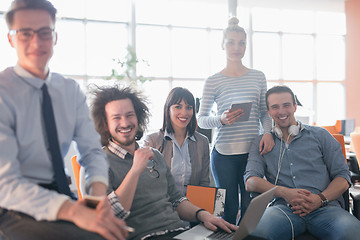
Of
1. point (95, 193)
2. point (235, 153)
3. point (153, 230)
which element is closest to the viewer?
point (95, 193)

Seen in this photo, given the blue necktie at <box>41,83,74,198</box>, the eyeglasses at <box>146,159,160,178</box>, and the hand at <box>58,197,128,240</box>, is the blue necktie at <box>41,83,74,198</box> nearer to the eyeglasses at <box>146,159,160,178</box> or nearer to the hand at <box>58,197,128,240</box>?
the hand at <box>58,197,128,240</box>

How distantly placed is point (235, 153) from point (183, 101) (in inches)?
21.0

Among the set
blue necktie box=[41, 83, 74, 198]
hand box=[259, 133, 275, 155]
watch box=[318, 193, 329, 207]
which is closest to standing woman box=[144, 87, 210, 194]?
hand box=[259, 133, 275, 155]

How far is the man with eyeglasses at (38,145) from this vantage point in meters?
1.04

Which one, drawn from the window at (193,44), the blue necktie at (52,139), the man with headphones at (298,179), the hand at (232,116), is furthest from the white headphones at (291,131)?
the window at (193,44)

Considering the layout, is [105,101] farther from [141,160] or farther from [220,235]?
[220,235]

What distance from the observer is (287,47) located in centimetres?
1105

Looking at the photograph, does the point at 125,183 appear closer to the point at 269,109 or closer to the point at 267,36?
the point at 269,109

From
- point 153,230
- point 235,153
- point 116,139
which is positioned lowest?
point 153,230

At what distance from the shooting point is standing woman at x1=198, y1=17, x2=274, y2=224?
258 centimetres

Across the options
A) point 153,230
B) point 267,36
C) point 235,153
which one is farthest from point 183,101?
point 267,36

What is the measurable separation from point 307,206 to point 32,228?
1609mm

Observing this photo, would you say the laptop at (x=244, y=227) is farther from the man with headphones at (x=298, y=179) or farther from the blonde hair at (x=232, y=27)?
the blonde hair at (x=232, y=27)

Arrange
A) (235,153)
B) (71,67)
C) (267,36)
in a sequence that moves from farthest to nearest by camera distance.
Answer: (267,36) → (71,67) → (235,153)
